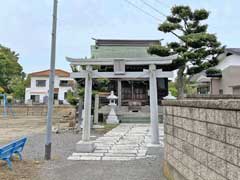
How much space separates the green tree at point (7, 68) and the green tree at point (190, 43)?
3008 cm

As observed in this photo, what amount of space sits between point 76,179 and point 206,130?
8.76 feet

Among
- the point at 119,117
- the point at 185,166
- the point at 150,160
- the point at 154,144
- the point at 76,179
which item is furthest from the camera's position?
the point at 119,117

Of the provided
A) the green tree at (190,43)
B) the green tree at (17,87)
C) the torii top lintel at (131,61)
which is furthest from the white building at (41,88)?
the torii top lintel at (131,61)

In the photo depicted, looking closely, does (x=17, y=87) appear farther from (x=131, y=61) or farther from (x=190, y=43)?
(x=131, y=61)

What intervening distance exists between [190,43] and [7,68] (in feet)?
106

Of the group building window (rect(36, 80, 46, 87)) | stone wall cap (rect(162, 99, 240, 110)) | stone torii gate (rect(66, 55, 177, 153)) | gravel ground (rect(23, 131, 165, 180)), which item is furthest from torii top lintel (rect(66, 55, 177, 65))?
building window (rect(36, 80, 46, 87))

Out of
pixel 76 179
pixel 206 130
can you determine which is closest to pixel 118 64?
pixel 76 179

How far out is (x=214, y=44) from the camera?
14.1 meters

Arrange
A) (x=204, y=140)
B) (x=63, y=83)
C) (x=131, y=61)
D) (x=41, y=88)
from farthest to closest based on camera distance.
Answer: (x=63, y=83) → (x=41, y=88) → (x=131, y=61) → (x=204, y=140)

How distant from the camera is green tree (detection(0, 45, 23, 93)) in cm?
3806

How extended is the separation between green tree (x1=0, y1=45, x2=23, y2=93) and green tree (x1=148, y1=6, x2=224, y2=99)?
30077 millimetres

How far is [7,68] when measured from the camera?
38.9 meters

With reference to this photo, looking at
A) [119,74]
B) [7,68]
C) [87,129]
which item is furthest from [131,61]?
[7,68]

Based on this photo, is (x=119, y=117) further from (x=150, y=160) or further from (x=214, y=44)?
(x=150, y=160)
